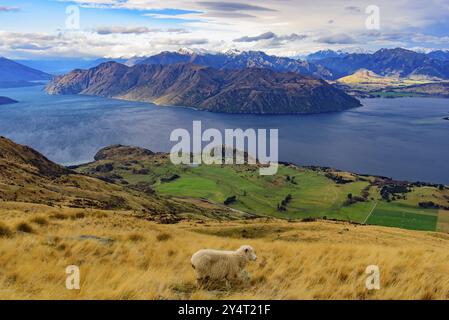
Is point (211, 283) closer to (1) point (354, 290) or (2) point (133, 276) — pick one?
(2) point (133, 276)

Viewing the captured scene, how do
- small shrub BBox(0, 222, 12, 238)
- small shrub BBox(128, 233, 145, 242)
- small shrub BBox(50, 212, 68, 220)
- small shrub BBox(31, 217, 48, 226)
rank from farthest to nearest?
small shrub BBox(50, 212, 68, 220) < small shrub BBox(31, 217, 48, 226) < small shrub BBox(128, 233, 145, 242) < small shrub BBox(0, 222, 12, 238)

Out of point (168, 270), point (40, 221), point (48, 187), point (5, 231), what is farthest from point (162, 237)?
point (48, 187)

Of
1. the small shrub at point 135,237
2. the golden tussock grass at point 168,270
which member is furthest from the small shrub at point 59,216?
the small shrub at point 135,237

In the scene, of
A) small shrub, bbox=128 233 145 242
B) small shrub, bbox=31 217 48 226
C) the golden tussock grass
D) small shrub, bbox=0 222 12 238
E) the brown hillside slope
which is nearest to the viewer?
the golden tussock grass

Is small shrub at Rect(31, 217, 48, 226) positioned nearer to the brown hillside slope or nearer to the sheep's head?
the sheep's head

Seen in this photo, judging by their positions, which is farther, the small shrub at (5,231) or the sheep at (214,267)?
the small shrub at (5,231)

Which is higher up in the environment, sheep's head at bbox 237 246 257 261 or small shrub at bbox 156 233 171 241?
sheep's head at bbox 237 246 257 261

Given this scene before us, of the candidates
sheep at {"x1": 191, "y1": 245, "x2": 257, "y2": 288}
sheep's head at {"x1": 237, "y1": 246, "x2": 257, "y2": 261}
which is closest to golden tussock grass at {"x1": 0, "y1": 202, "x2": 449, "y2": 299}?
sheep at {"x1": 191, "y1": 245, "x2": 257, "y2": 288}

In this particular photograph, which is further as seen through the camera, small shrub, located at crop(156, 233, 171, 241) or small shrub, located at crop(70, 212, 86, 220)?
small shrub, located at crop(70, 212, 86, 220)

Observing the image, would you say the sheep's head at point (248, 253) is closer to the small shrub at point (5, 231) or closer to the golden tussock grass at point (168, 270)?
the golden tussock grass at point (168, 270)

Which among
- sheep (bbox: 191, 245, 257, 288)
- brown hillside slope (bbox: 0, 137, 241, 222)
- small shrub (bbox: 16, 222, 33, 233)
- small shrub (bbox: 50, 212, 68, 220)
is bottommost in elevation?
brown hillside slope (bbox: 0, 137, 241, 222)

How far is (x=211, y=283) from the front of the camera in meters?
10.9
